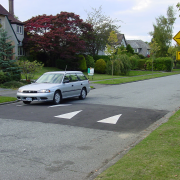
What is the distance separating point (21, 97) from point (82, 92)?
12.7 feet

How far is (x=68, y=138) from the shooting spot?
7.03m

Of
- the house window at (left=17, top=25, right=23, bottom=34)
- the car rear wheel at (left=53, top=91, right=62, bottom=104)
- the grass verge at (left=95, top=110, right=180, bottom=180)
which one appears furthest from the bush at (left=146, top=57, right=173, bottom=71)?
the grass verge at (left=95, top=110, right=180, bottom=180)

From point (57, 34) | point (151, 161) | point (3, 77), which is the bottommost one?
point (151, 161)

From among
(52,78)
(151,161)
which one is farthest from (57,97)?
(151,161)

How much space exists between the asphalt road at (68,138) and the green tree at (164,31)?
65.9 m

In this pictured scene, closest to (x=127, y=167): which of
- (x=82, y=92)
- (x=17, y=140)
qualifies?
(x=17, y=140)

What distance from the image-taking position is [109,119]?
9.55m

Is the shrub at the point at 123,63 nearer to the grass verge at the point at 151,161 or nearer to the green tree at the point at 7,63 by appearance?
the green tree at the point at 7,63

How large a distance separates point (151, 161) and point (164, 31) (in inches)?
2931

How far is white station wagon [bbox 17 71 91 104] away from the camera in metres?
12.7

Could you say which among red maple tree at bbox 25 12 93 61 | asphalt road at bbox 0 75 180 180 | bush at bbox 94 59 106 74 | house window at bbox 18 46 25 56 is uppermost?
red maple tree at bbox 25 12 93 61

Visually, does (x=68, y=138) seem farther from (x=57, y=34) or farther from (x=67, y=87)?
(x=57, y=34)

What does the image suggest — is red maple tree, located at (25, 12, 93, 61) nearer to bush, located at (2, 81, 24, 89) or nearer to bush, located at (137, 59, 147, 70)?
bush, located at (2, 81, 24, 89)

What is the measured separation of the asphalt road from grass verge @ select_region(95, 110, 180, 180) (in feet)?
1.03
